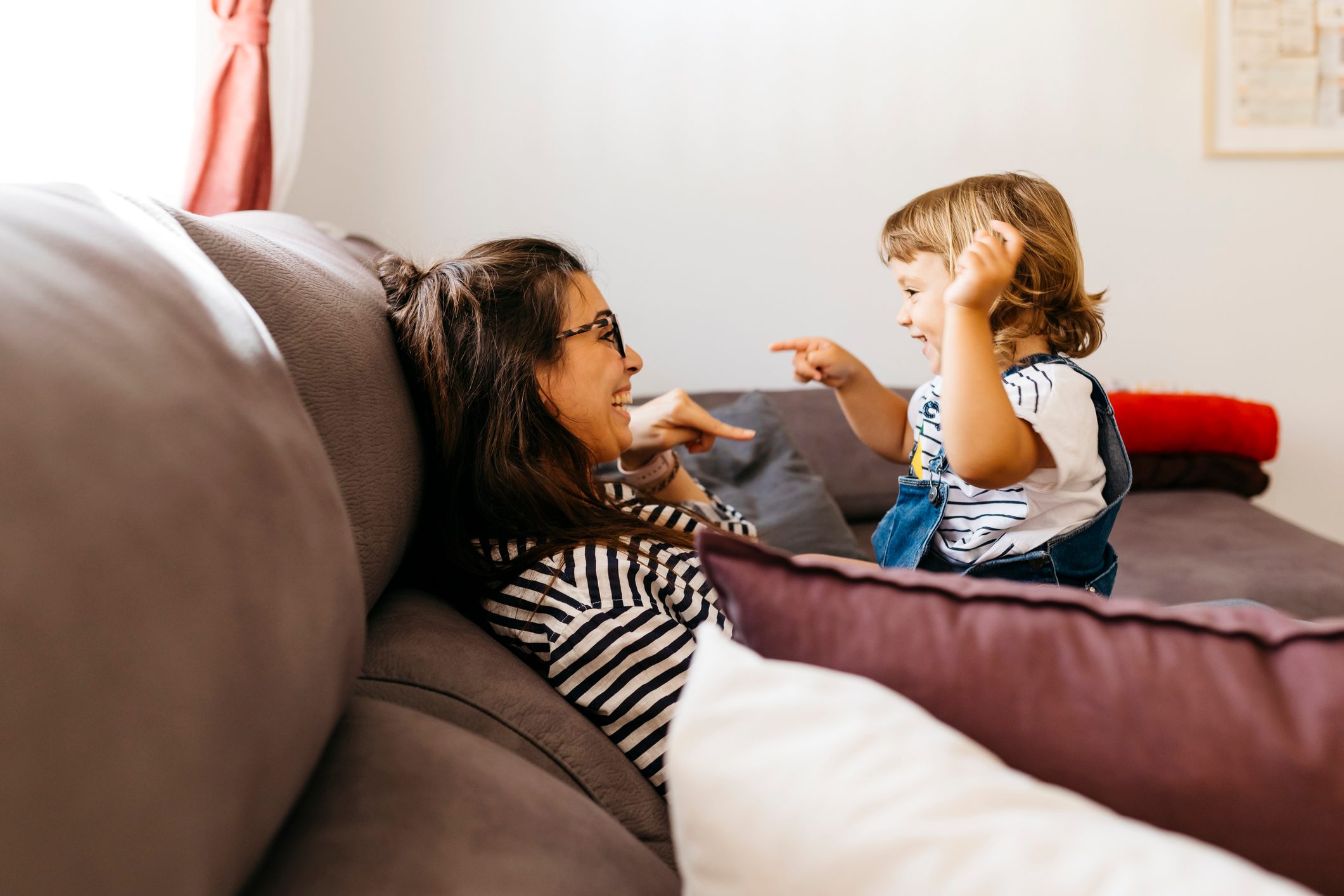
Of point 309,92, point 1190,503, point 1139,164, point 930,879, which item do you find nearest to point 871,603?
point 930,879

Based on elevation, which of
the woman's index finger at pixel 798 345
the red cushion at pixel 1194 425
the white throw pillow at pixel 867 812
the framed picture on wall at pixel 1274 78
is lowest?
the red cushion at pixel 1194 425

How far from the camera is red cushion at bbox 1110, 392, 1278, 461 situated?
213 cm

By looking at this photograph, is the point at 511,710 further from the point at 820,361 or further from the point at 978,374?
the point at 820,361

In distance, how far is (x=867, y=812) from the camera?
37 centimetres

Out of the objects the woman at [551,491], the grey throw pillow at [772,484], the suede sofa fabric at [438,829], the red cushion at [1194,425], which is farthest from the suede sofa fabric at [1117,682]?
the red cushion at [1194,425]

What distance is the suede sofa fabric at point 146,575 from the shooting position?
29 centimetres

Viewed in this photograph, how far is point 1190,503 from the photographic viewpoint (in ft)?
6.79

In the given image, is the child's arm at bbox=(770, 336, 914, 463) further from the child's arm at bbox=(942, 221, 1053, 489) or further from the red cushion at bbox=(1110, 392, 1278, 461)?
the red cushion at bbox=(1110, 392, 1278, 461)

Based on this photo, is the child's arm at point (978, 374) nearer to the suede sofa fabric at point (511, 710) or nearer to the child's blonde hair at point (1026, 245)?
the child's blonde hair at point (1026, 245)

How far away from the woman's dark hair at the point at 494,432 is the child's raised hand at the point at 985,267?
359 millimetres

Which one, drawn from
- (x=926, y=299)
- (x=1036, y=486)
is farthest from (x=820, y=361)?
(x=1036, y=486)

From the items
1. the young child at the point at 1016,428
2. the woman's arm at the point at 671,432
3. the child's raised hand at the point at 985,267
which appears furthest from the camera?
the woman's arm at the point at 671,432

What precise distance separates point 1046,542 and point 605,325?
56 cm

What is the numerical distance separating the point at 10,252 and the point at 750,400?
1703mm
